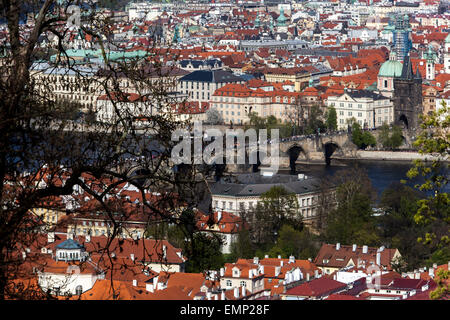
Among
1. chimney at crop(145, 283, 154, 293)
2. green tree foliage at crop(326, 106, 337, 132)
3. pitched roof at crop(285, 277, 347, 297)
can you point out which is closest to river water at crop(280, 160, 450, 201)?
green tree foliage at crop(326, 106, 337, 132)

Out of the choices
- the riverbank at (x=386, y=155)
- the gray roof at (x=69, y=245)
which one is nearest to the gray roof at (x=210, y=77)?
the riverbank at (x=386, y=155)

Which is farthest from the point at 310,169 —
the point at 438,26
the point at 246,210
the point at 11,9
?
the point at 438,26

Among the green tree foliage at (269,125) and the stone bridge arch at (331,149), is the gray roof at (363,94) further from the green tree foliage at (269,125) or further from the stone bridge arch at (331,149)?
the stone bridge arch at (331,149)

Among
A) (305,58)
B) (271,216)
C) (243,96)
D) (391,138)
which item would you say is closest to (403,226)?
(271,216)

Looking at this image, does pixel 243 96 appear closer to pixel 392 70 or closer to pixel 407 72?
pixel 392 70

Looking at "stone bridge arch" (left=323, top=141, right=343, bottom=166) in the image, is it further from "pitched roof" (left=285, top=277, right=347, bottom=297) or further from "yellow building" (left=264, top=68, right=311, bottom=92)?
"pitched roof" (left=285, top=277, right=347, bottom=297)
